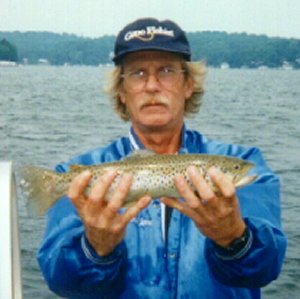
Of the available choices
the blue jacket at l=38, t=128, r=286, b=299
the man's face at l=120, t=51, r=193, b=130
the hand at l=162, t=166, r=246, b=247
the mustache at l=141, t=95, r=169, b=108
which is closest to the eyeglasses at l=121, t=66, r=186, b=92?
the man's face at l=120, t=51, r=193, b=130

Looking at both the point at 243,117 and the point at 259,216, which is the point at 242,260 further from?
the point at 243,117

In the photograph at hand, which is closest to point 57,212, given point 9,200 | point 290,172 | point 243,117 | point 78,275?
point 78,275

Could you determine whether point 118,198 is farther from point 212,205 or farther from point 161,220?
point 161,220

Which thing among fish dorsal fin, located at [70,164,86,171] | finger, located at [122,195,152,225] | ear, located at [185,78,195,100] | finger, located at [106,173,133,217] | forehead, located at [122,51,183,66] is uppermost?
forehead, located at [122,51,183,66]

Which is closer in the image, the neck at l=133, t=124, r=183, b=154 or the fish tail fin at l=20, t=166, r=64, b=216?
the fish tail fin at l=20, t=166, r=64, b=216

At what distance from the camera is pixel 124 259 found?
3.97 m

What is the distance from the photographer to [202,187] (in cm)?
344

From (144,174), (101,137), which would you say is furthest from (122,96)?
(101,137)

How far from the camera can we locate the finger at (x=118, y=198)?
3.47m

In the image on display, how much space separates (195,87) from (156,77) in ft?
1.45

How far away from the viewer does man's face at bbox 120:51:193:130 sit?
4.19 metres

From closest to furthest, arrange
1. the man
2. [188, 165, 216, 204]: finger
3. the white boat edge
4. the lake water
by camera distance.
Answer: the white boat edge < [188, 165, 216, 204]: finger < the man < the lake water

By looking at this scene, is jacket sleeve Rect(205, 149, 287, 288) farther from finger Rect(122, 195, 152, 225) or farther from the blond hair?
the blond hair

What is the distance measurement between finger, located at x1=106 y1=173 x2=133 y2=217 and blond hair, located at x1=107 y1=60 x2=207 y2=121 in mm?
1110
